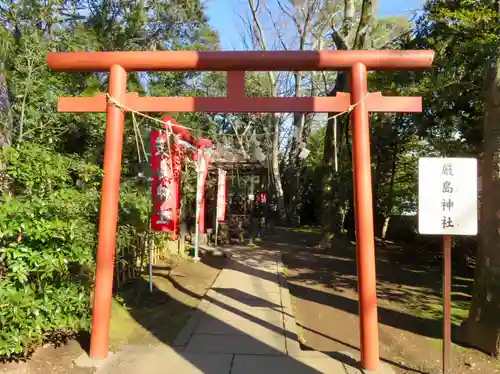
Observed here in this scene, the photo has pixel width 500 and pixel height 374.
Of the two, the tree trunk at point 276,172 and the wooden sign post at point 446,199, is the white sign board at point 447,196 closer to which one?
the wooden sign post at point 446,199

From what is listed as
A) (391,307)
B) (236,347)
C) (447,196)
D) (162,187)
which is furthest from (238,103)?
(391,307)

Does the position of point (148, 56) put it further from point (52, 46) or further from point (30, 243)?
point (52, 46)

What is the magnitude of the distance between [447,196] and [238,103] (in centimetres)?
241

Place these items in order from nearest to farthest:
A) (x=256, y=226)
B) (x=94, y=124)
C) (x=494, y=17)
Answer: (x=494, y=17) < (x=94, y=124) < (x=256, y=226)

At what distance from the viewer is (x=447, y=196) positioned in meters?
4.46

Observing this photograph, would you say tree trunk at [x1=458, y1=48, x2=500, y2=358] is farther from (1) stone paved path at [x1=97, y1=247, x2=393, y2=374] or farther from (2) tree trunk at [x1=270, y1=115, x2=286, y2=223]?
(2) tree trunk at [x1=270, y1=115, x2=286, y2=223]

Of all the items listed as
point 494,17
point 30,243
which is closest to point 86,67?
point 30,243

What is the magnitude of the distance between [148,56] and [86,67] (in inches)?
28.7

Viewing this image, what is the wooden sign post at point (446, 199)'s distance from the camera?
4430 mm

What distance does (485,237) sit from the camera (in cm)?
556

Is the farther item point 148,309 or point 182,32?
point 182,32

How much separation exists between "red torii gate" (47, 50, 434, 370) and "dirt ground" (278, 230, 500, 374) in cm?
117

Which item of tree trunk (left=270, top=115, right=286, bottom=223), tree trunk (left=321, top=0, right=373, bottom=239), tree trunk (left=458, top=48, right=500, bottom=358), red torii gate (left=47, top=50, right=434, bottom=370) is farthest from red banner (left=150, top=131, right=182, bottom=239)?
tree trunk (left=270, top=115, right=286, bottom=223)

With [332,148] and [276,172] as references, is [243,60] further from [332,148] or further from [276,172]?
[276,172]
